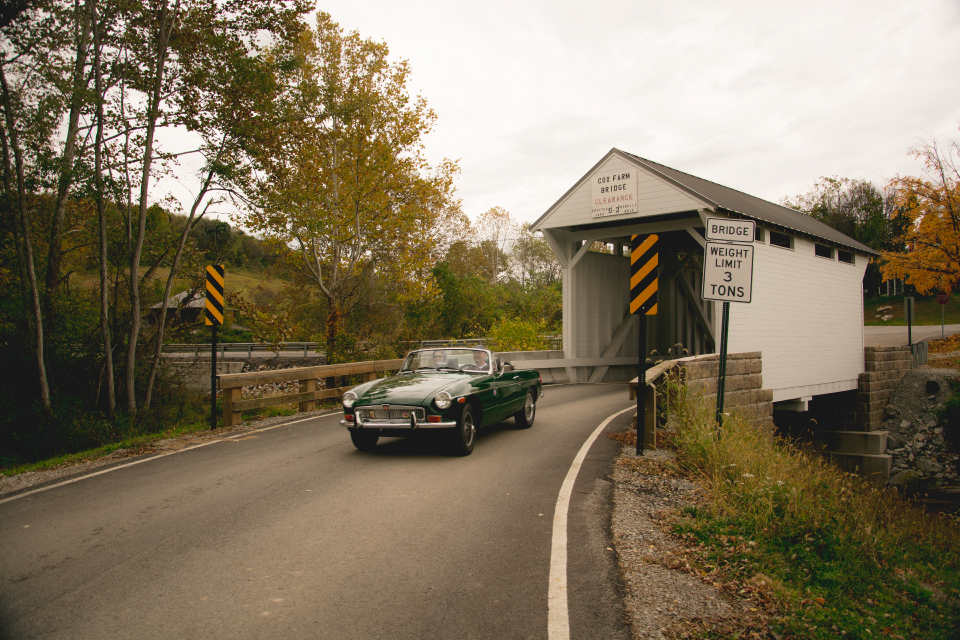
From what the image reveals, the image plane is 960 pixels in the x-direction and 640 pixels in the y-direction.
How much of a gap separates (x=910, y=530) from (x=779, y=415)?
→ 1270 cm

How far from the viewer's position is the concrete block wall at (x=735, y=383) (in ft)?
31.7

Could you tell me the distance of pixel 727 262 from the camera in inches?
302

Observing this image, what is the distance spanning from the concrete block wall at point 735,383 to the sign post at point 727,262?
1669 mm

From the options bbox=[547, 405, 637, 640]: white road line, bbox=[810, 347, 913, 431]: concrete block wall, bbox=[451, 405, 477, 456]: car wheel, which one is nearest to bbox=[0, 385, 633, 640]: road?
bbox=[547, 405, 637, 640]: white road line

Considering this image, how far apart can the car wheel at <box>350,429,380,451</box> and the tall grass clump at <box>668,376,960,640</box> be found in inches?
157

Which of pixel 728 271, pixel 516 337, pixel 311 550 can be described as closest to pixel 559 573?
pixel 311 550

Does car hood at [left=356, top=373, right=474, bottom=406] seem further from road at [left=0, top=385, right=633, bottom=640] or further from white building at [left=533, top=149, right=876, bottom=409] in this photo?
white building at [left=533, top=149, right=876, bottom=409]

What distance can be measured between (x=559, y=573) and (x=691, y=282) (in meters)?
20.4

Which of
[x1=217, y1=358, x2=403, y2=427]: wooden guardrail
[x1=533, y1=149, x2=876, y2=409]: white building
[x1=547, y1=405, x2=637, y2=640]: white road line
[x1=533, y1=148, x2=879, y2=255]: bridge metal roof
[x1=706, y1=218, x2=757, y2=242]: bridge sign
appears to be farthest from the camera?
[x1=533, y1=149, x2=876, y2=409]: white building

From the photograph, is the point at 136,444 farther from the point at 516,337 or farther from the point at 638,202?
the point at 516,337

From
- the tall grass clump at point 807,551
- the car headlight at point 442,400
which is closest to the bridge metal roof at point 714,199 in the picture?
the tall grass clump at point 807,551

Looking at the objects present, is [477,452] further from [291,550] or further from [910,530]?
[910,530]

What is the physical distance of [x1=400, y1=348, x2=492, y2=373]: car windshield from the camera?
8578 millimetres

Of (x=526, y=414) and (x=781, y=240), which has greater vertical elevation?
(x=781, y=240)
